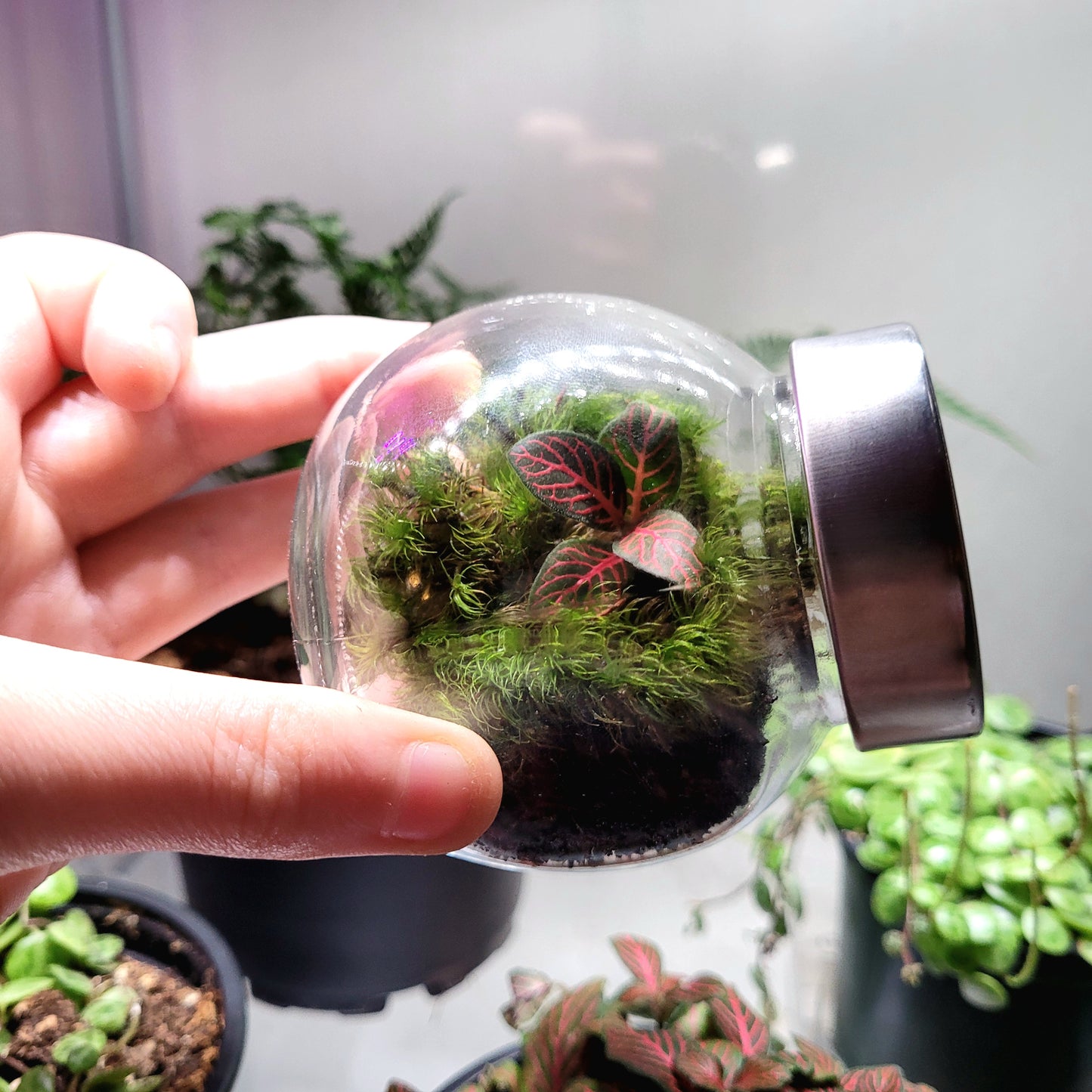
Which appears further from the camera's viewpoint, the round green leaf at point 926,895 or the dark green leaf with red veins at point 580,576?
the round green leaf at point 926,895

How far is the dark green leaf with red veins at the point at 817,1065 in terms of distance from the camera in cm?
57

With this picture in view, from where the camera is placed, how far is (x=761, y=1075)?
547 mm

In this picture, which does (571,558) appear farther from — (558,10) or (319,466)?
(558,10)

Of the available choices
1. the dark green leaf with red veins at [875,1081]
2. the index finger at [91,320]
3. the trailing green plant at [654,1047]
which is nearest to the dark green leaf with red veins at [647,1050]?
the trailing green plant at [654,1047]

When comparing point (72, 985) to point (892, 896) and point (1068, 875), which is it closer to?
point (892, 896)

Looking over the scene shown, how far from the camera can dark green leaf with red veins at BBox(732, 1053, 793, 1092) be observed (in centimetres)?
54

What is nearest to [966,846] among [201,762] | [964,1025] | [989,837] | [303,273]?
[989,837]

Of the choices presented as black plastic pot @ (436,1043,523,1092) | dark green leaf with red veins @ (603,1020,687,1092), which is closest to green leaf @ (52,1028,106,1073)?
black plastic pot @ (436,1043,523,1092)

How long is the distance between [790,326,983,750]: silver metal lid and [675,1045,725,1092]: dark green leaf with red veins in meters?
0.31

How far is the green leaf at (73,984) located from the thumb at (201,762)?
34cm

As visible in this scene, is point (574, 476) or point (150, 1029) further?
point (150, 1029)

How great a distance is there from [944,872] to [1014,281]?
1.72 ft

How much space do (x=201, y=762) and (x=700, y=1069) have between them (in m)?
0.38

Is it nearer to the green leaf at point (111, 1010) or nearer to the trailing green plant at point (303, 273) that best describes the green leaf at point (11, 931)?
the green leaf at point (111, 1010)
